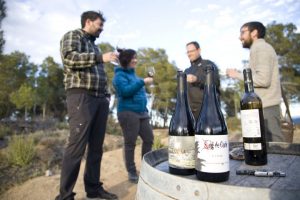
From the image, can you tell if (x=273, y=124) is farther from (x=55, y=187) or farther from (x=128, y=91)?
(x=55, y=187)

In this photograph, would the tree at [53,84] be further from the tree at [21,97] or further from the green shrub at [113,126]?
the green shrub at [113,126]

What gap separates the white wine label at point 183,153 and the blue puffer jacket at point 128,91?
2814mm

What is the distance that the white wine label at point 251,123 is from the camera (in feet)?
3.76

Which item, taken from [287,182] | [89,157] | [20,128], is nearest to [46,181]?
[89,157]

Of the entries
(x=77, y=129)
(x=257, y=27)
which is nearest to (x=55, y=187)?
(x=77, y=129)

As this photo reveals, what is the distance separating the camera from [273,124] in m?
2.67

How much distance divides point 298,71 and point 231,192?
2215 centimetres

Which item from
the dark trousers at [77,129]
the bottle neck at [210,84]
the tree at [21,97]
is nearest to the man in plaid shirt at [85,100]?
the dark trousers at [77,129]

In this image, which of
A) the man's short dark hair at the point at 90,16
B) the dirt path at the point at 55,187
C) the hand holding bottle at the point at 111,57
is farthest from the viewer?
the dirt path at the point at 55,187

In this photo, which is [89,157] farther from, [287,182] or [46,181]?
[287,182]

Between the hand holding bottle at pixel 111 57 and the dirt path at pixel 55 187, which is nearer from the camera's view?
the hand holding bottle at pixel 111 57

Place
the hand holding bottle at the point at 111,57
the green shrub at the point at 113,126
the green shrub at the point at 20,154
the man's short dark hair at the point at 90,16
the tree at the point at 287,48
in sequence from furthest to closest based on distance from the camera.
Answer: the tree at the point at 287,48 → the green shrub at the point at 113,126 → the green shrub at the point at 20,154 → the man's short dark hair at the point at 90,16 → the hand holding bottle at the point at 111,57

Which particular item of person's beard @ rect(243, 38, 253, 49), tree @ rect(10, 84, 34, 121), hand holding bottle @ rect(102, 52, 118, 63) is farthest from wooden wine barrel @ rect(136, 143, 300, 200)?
tree @ rect(10, 84, 34, 121)

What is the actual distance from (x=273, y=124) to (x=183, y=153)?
77.4 inches
